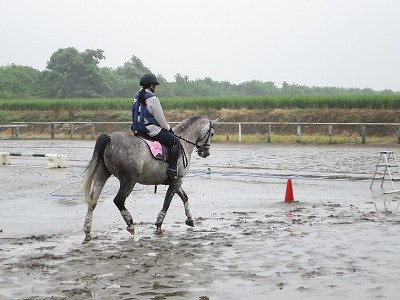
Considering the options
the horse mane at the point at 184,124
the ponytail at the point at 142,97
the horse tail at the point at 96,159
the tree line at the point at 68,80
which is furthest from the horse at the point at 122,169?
the tree line at the point at 68,80

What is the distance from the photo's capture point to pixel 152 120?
40.1ft

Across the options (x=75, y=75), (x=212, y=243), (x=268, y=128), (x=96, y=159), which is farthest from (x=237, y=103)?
(x=212, y=243)

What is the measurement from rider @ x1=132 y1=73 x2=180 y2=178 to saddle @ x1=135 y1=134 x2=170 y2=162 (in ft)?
0.20

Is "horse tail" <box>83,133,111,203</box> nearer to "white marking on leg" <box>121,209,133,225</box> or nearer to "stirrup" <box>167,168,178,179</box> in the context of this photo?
"white marking on leg" <box>121,209,133,225</box>

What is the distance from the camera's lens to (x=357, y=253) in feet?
32.7

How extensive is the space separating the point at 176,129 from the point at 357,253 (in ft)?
14.3

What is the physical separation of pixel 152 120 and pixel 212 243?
8.09ft

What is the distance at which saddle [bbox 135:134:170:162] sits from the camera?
12.1 metres

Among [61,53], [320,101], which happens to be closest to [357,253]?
[320,101]

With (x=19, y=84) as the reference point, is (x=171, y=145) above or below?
below

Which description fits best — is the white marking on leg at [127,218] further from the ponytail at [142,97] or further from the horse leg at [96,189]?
the ponytail at [142,97]

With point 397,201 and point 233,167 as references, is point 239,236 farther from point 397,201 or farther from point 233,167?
point 233,167

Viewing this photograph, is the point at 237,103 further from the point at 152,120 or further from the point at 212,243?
the point at 212,243

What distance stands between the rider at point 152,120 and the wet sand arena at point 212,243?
1294mm
